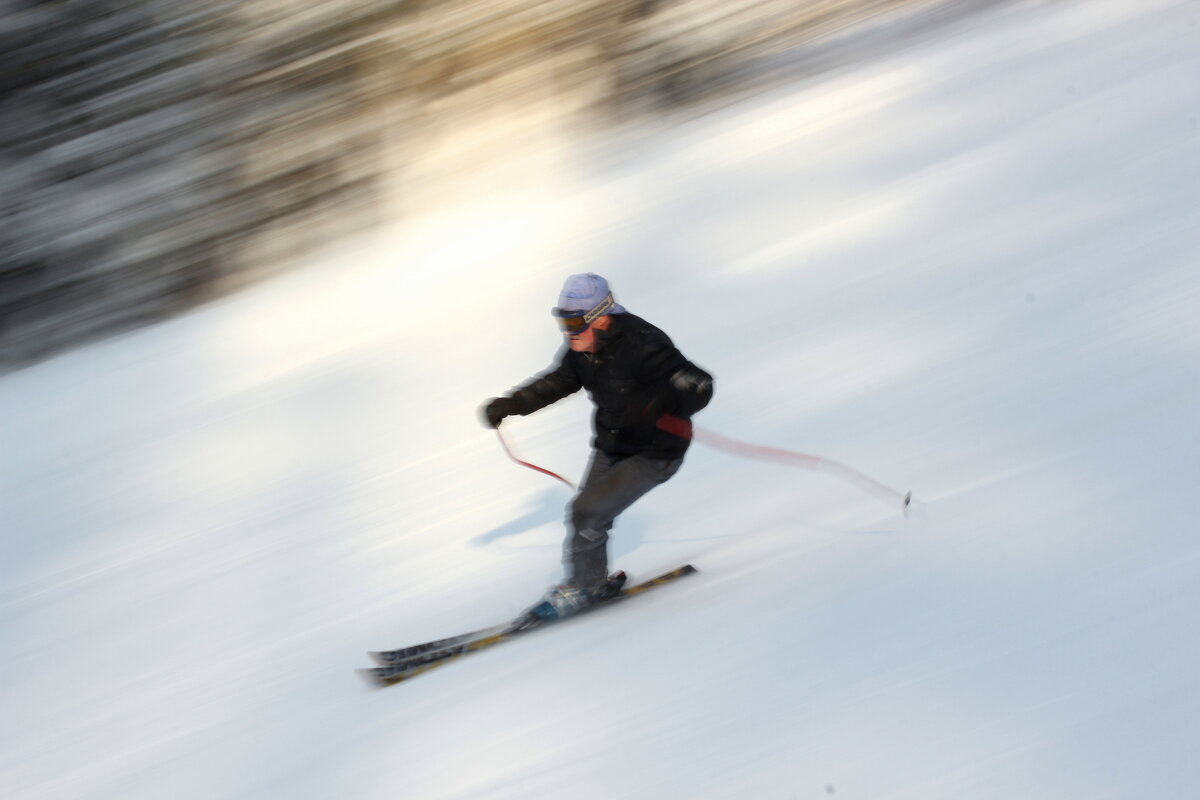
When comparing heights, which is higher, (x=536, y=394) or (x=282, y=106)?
(x=282, y=106)

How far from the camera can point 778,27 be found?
38.5 feet

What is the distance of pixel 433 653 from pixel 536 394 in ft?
3.67

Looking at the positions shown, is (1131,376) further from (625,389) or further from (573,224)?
(573,224)

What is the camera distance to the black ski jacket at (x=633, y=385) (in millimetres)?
3982

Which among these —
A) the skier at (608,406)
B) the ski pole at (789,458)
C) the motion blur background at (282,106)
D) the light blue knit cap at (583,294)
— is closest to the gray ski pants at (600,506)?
the skier at (608,406)

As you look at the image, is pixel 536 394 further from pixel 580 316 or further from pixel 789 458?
pixel 789 458

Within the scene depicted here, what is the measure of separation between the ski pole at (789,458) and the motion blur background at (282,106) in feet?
21.3

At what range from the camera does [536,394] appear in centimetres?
429

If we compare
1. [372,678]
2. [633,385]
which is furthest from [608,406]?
[372,678]

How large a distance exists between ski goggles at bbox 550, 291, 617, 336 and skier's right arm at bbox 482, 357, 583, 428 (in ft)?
1.03

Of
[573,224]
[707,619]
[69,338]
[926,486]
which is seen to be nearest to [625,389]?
[707,619]

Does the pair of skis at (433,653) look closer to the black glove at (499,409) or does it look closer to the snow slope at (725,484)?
the snow slope at (725,484)

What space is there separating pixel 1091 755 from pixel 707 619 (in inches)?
56.2

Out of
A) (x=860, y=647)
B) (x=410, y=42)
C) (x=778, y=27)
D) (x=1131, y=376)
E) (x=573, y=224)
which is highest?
(x=410, y=42)
